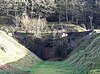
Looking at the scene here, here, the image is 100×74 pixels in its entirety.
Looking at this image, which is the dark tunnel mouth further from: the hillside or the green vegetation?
the green vegetation

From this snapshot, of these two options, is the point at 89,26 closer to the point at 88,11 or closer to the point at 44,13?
the point at 88,11

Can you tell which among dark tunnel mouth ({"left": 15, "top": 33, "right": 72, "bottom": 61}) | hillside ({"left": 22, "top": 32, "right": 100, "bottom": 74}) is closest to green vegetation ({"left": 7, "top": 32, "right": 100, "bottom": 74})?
hillside ({"left": 22, "top": 32, "right": 100, "bottom": 74})

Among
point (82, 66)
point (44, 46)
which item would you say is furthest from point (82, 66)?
point (44, 46)

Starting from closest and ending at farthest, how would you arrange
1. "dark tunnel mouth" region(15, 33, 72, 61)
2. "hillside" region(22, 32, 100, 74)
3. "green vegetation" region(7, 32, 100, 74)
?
"green vegetation" region(7, 32, 100, 74) → "hillside" region(22, 32, 100, 74) → "dark tunnel mouth" region(15, 33, 72, 61)

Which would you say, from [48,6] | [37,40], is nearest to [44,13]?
[48,6]

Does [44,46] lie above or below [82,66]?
below

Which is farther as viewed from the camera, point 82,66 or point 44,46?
point 44,46

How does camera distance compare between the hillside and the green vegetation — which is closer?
the green vegetation

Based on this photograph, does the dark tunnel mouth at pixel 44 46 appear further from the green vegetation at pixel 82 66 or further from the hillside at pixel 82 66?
the green vegetation at pixel 82 66

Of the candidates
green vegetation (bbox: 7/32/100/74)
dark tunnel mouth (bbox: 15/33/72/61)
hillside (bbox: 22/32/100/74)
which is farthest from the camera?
dark tunnel mouth (bbox: 15/33/72/61)

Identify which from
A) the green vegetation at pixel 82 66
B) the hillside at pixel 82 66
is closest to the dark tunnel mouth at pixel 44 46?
the hillside at pixel 82 66

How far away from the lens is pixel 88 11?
4013 inches

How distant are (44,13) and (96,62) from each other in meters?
68.2

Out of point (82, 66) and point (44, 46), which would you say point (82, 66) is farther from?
point (44, 46)
